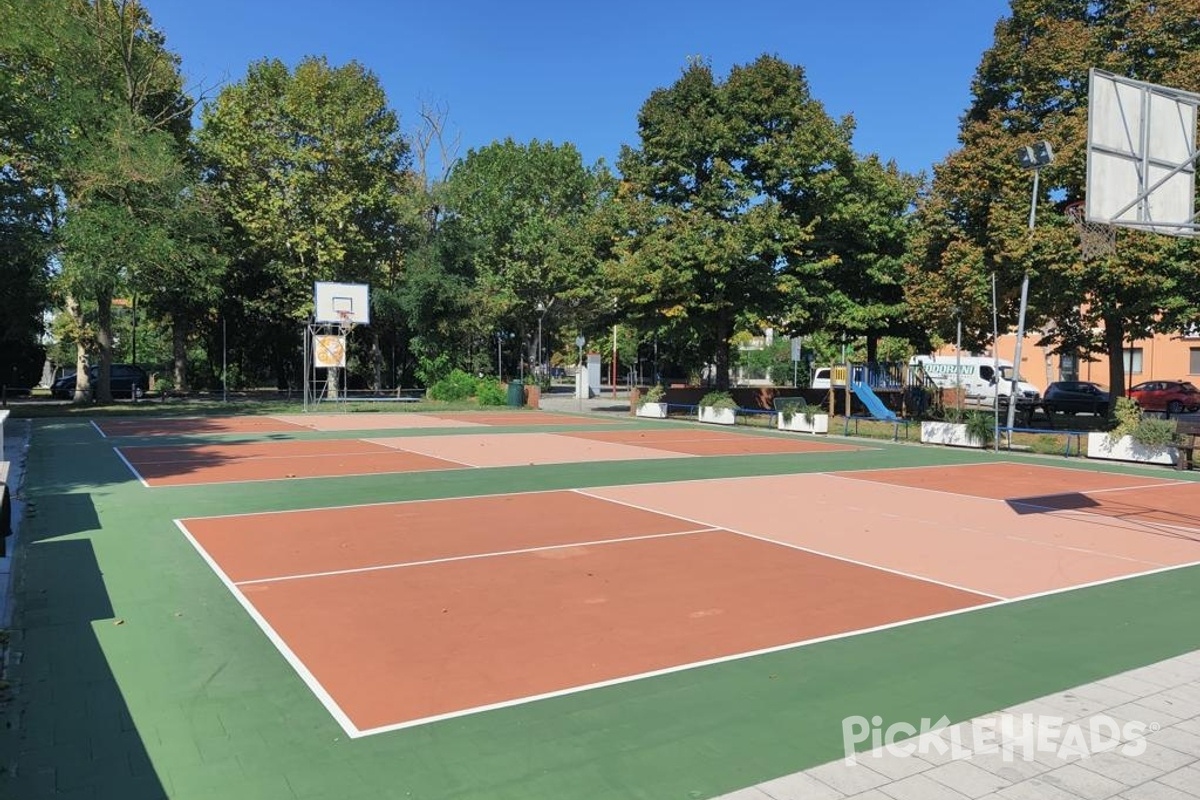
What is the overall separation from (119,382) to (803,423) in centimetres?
3204

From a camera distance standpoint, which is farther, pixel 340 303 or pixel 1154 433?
pixel 340 303

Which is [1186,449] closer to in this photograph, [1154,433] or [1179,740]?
[1154,433]

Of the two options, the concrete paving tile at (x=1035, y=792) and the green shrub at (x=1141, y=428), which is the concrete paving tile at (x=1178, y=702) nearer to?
the concrete paving tile at (x=1035, y=792)

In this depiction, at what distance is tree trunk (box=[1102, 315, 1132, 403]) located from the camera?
24.3m

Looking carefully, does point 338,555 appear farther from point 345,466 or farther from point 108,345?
point 108,345

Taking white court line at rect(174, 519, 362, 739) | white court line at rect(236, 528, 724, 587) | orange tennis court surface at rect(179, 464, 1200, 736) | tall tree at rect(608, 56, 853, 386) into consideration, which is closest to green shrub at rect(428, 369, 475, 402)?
tall tree at rect(608, 56, 853, 386)


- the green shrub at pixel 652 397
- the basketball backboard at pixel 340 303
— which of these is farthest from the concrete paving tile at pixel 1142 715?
Answer: the basketball backboard at pixel 340 303

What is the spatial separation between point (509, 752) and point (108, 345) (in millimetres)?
35671

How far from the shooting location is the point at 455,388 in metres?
39.9

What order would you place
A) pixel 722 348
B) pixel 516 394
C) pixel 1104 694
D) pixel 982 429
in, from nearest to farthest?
pixel 1104 694 → pixel 982 429 → pixel 722 348 → pixel 516 394

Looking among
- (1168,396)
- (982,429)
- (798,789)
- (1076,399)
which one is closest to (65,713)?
(798,789)

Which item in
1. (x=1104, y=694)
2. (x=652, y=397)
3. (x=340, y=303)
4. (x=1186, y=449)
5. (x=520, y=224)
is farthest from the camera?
(x=520, y=224)

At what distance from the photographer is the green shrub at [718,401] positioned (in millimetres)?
30000

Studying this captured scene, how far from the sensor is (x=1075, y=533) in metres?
10.4
